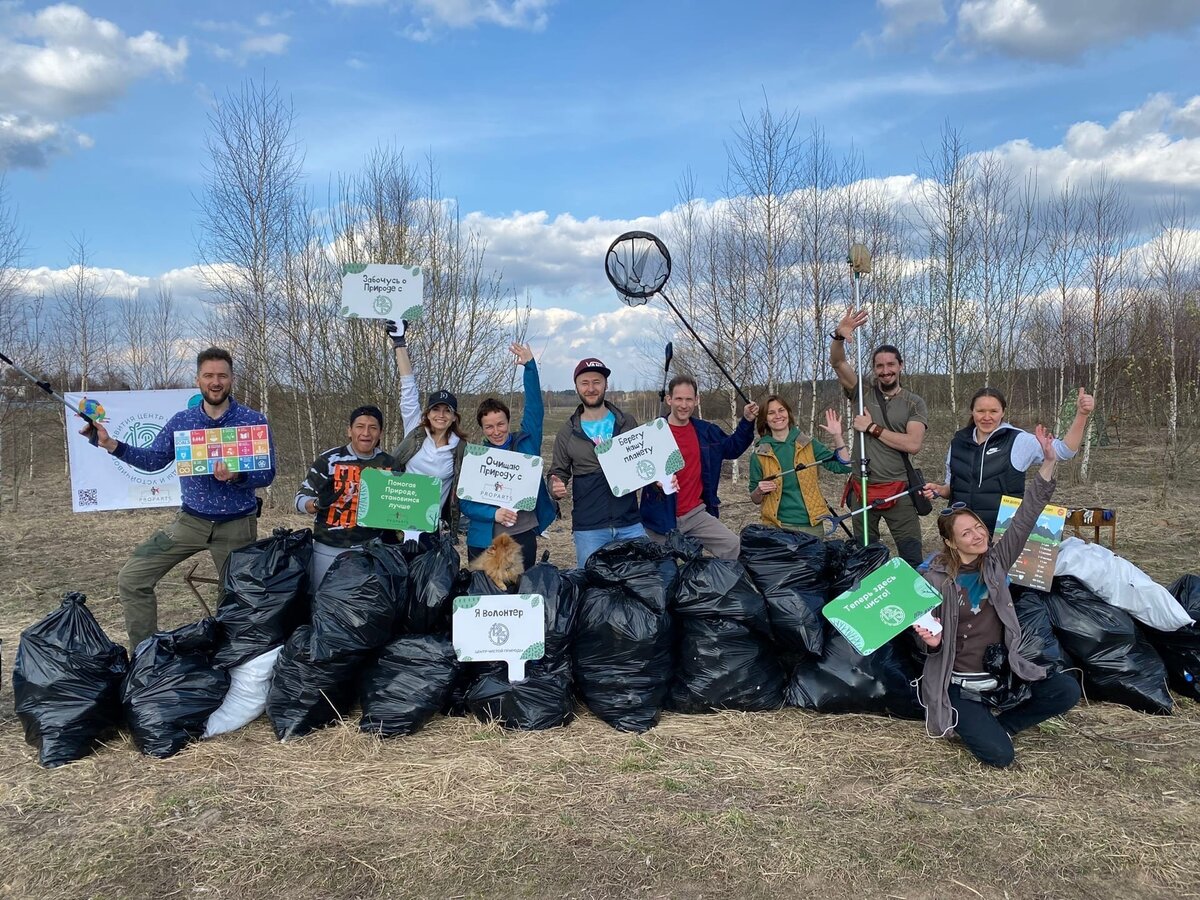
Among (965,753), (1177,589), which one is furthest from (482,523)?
(1177,589)

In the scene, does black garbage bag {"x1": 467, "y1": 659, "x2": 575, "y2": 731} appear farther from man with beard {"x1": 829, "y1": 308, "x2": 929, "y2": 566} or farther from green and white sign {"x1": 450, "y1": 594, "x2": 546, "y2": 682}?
man with beard {"x1": 829, "y1": 308, "x2": 929, "y2": 566}

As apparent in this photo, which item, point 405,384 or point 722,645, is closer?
point 722,645

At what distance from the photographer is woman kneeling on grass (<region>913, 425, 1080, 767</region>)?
10.2 feet

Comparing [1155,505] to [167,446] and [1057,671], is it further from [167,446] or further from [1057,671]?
[167,446]

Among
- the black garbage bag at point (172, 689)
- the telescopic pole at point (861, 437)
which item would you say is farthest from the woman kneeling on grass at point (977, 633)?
the black garbage bag at point (172, 689)

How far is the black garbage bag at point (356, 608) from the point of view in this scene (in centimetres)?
332

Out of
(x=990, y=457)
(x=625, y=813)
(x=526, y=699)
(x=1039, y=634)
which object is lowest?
(x=625, y=813)

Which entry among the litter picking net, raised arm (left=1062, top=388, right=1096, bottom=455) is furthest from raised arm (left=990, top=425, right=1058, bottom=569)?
the litter picking net

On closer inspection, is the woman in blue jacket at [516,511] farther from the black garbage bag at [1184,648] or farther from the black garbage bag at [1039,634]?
the black garbage bag at [1184,648]

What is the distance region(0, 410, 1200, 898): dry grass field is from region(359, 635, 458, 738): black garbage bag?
0.29ft

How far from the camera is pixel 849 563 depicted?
3.66 m

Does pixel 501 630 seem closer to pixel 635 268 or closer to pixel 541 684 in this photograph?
pixel 541 684

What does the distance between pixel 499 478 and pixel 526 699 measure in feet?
3.75

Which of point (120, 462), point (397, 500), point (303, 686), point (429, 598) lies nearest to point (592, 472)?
point (397, 500)
